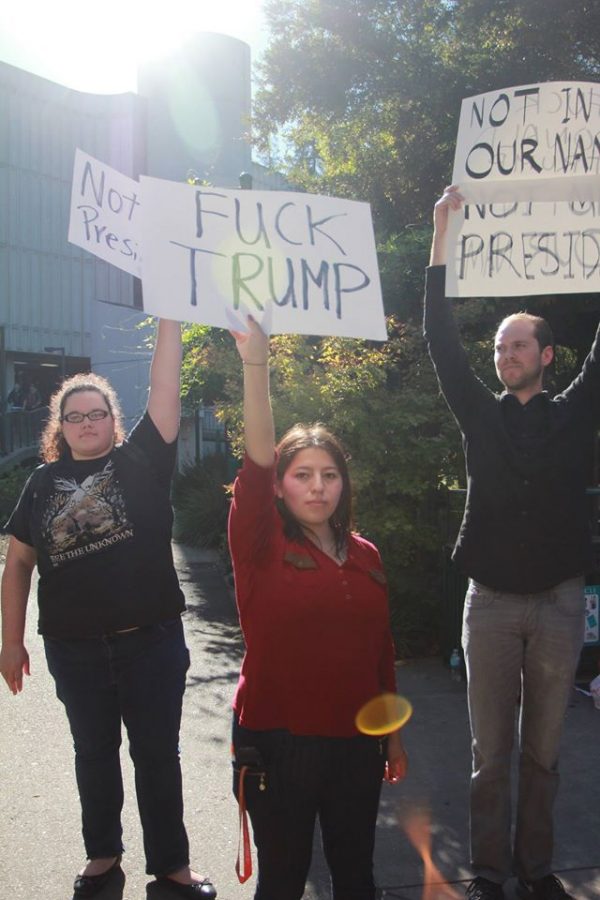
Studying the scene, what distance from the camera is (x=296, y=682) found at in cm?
241

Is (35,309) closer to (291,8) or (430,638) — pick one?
(291,8)

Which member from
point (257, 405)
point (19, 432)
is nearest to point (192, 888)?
point (257, 405)

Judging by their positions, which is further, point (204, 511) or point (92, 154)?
point (92, 154)

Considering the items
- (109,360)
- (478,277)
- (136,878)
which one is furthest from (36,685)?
(109,360)

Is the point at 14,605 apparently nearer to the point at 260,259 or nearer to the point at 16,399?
the point at 260,259

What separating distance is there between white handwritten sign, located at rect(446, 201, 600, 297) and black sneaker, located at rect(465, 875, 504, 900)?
2038 mm

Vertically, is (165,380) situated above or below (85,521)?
above

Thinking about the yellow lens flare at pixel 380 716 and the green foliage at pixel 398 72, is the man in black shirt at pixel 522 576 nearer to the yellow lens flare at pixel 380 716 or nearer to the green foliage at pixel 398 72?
the yellow lens flare at pixel 380 716

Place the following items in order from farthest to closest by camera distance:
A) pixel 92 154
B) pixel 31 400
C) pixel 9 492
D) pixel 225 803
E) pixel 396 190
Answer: pixel 92 154, pixel 31 400, pixel 9 492, pixel 396 190, pixel 225 803

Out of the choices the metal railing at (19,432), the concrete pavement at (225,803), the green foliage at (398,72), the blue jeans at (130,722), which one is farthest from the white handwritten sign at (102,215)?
the metal railing at (19,432)

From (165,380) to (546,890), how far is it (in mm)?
2223

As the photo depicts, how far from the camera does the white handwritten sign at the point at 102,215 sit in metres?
3.07

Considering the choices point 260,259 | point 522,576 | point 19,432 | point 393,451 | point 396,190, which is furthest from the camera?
point 19,432

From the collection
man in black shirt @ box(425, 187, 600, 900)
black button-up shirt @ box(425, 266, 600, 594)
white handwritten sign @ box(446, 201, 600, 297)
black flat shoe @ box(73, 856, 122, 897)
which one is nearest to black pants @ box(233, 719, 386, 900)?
man in black shirt @ box(425, 187, 600, 900)
